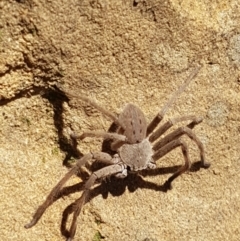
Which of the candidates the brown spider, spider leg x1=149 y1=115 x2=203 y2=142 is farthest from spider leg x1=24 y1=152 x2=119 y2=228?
spider leg x1=149 y1=115 x2=203 y2=142

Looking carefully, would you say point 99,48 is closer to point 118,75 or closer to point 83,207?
point 118,75

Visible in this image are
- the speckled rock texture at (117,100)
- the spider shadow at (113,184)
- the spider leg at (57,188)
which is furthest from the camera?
the spider shadow at (113,184)

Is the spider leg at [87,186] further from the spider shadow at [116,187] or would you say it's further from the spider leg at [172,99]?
the spider leg at [172,99]

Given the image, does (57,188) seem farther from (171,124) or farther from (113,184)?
(171,124)

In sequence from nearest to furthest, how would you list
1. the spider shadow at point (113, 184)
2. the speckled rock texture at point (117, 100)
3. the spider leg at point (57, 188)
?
the speckled rock texture at point (117, 100) → the spider leg at point (57, 188) → the spider shadow at point (113, 184)

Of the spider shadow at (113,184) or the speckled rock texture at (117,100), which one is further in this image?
the spider shadow at (113,184)

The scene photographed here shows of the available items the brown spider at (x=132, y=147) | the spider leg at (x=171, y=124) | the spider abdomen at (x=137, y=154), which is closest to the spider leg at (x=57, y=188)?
the brown spider at (x=132, y=147)

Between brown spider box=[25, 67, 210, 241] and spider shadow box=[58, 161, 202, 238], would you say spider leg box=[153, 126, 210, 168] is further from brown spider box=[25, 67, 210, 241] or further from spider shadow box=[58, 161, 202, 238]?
spider shadow box=[58, 161, 202, 238]

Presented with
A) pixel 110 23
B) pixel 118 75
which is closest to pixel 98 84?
pixel 118 75
